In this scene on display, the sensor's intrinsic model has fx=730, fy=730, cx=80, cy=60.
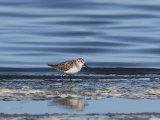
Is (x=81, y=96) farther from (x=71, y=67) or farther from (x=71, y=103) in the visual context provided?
(x=71, y=67)

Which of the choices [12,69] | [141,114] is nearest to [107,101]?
[141,114]

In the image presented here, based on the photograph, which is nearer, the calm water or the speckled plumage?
the speckled plumage

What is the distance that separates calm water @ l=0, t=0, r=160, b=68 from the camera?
20.9m

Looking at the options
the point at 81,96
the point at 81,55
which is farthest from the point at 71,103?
the point at 81,55

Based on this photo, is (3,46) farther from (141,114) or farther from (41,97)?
(141,114)

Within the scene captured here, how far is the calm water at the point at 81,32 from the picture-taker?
68.6 feet

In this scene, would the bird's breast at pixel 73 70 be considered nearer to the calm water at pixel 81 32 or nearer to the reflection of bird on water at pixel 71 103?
the calm water at pixel 81 32

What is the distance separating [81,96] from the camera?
559 inches

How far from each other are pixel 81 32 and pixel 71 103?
44.2 feet

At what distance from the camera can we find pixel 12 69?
18.8 metres

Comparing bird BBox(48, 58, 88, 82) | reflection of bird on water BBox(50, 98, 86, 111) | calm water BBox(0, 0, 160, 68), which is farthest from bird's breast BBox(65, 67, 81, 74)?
reflection of bird on water BBox(50, 98, 86, 111)

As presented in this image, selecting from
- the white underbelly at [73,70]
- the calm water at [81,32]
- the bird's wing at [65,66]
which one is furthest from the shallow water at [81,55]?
the bird's wing at [65,66]

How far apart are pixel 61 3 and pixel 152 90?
20138 mm

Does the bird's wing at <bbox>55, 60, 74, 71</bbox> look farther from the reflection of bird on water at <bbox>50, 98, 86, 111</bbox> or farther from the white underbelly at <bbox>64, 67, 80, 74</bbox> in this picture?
the reflection of bird on water at <bbox>50, 98, 86, 111</bbox>
